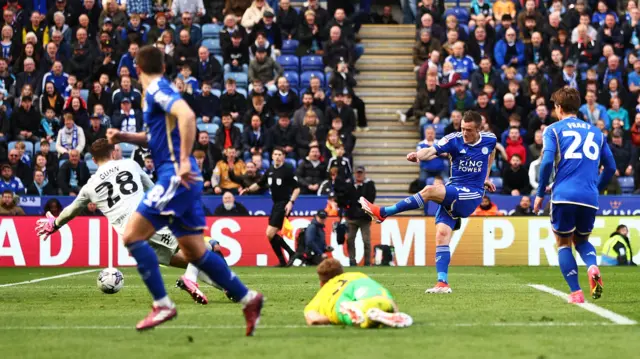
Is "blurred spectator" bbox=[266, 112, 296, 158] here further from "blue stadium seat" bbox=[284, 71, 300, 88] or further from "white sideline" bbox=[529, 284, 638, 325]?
"white sideline" bbox=[529, 284, 638, 325]

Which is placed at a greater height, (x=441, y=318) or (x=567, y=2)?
(x=567, y=2)

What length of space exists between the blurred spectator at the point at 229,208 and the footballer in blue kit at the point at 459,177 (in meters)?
9.49

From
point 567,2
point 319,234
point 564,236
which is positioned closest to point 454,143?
point 564,236

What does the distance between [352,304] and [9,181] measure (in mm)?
16473

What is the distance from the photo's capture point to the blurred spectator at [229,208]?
23062mm

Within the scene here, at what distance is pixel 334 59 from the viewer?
90.3ft

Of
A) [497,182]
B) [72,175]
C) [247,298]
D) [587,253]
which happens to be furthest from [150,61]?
[497,182]

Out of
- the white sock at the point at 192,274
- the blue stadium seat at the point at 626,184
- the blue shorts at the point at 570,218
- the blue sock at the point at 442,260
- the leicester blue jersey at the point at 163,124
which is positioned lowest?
the blue stadium seat at the point at 626,184

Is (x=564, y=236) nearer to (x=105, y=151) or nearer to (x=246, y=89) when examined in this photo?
(x=105, y=151)

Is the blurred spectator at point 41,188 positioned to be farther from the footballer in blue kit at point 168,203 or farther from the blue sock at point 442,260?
the footballer in blue kit at point 168,203

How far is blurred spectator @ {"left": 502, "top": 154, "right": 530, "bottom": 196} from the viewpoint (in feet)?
79.7

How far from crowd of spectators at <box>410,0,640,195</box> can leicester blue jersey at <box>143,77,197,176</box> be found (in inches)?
613

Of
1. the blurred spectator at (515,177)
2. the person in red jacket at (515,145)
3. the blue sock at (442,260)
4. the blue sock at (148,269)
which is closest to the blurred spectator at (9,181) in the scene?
the blurred spectator at (515,177)

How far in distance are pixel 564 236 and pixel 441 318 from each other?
224cm
